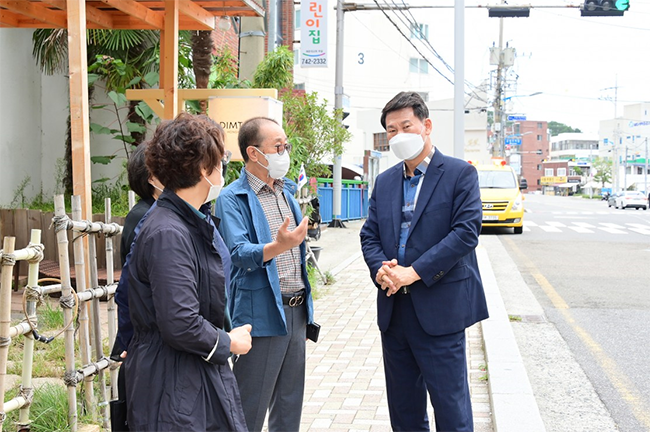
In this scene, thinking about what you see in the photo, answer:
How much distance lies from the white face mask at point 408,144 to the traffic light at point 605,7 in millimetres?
13038

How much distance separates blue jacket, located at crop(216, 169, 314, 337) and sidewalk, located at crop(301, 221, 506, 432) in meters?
1.57

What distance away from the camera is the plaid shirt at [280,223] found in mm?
3701

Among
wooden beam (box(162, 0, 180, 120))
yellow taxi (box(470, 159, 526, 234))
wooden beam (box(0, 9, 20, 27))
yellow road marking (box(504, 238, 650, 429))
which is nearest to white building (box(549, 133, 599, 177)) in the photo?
yellow taxi (box(470, 159, 526, 234))

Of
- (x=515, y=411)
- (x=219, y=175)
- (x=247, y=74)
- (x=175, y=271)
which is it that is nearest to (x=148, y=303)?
(x=175, y=271)

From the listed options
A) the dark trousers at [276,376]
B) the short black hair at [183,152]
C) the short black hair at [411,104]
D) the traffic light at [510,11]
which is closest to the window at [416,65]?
the traffic light at [510,11]

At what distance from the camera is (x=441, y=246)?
3.64 metres

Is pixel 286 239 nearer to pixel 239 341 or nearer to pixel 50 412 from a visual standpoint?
pixel 239 341

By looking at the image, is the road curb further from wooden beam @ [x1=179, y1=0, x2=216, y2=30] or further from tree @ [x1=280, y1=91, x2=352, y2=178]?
tree @ [x1=280, y1=91, x2=352, y2=178]

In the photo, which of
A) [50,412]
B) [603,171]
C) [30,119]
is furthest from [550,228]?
[603,171]

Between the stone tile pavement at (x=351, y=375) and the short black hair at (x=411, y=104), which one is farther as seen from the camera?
the stone tile pavement at (x=351, y=375)

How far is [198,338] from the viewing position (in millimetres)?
2449

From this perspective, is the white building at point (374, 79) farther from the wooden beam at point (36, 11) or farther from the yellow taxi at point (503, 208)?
the wooden beam at point (36, 11)

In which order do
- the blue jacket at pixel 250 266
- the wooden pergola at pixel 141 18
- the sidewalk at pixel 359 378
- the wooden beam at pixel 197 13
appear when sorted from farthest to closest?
the wooden beam at pixel 197 13 → the wooden pergola at pixel 141 18 → the sidewalk at pixel 359 378 → the blue jacket at pixel 250 266

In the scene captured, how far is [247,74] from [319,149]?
587cm
